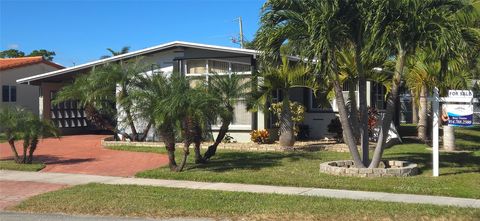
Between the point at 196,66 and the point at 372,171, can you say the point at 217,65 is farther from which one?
the point at 372,171

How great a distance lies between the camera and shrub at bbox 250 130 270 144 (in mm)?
18172

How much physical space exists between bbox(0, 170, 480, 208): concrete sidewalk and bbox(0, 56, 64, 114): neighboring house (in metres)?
15.5

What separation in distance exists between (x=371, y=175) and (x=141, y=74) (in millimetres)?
9531

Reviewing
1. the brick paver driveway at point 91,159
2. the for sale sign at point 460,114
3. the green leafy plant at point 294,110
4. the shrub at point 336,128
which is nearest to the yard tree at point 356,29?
the for sale sign at point 460,114

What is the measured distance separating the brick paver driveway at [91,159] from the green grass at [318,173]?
860mm

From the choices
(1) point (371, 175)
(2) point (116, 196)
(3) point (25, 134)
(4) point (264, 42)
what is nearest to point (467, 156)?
(1) point (371, 175)

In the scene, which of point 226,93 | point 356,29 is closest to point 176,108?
point 226,93

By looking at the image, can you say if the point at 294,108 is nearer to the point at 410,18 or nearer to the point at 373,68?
the point at 373,68

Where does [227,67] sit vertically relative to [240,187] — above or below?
above

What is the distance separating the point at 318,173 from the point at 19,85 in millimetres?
21305

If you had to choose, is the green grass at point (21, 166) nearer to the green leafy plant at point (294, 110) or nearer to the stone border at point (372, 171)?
the stone border at point (372, 171)

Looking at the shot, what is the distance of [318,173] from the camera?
12.6 m

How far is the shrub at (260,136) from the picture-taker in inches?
715

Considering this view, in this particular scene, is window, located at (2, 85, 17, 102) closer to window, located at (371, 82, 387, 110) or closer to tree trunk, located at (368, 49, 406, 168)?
window, located at (371, 82, 387, 110)
